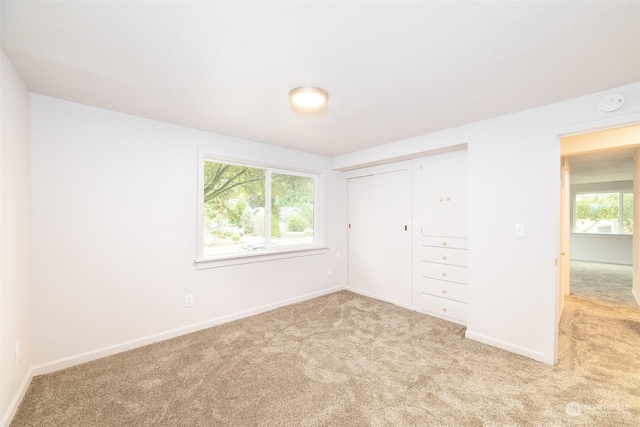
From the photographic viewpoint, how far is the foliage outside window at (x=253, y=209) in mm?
3289

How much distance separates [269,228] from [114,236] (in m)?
1.76

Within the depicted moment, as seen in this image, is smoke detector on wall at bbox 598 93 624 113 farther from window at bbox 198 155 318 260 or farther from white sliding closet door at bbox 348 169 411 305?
window at bbox 198 155 318 260

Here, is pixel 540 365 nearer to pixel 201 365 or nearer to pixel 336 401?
pixel 336 401

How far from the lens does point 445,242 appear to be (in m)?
3.37

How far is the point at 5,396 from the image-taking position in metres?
1.64

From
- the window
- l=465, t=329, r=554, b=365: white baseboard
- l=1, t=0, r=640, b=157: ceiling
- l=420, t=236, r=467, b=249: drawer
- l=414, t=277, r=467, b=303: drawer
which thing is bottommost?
l=465, t=329, r=554, b=365: white baseboard

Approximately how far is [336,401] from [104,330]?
85.9 inches

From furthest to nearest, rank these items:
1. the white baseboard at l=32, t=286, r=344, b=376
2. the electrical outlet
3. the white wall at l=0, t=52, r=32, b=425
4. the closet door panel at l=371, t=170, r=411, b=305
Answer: the closet door panel at l=371, t=170, r=411, b=305 < the electrical outlet < the white baseboard at l=32, t=286, r=344, b=376 < the white wall at l=0, t=52, r=32, b=425

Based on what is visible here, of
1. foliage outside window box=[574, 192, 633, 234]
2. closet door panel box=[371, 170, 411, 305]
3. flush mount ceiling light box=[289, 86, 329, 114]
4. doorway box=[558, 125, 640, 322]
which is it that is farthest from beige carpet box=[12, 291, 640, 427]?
foliage outside window box=[574, 192, 633, 234]

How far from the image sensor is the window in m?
3.26

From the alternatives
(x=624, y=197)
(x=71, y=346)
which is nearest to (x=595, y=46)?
(x=71, y=346)

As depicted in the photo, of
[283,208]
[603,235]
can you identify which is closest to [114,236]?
[283,208]

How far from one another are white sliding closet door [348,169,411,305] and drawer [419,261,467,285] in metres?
0.24

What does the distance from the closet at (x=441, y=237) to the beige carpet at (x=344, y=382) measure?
0.46 m
